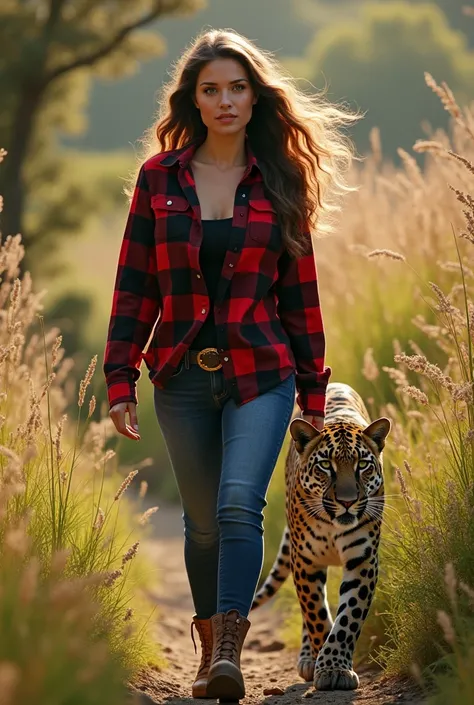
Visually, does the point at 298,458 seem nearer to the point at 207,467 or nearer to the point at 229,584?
the point at 207,467

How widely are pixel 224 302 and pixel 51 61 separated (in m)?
10.2

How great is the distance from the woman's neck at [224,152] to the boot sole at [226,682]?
165cm

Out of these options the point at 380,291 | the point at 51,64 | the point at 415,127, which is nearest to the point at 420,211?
the point at 380,291

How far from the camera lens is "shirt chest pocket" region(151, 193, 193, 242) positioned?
3.88 m

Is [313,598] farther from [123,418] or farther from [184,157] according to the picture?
[184,157]

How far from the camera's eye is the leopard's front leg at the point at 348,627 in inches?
154

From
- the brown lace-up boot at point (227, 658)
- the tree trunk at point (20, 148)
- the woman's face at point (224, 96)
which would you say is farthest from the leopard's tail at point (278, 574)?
the tree trunk at point (20, 148)

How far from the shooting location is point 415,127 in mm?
34000

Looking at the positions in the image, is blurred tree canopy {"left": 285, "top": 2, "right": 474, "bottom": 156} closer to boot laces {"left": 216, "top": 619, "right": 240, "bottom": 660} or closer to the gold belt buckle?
the gold belt buckle

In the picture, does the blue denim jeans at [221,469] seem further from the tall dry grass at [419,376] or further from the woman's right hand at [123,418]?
the tall dry grass at [419,376]

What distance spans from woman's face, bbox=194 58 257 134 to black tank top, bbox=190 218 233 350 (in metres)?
0.33

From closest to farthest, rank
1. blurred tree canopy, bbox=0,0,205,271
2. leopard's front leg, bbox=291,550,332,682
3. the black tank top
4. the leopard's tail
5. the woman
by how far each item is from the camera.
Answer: the woman
the black tank top
leopard's front leg, bbox=291,550,332,682
the leopard's tail
blurred tree canopy, bbox=0,0,205,271

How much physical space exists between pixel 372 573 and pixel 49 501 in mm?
1134

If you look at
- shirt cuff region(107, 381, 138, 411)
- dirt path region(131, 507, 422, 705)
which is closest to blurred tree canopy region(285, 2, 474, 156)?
dirt path region(131, 507, 422, 705)
